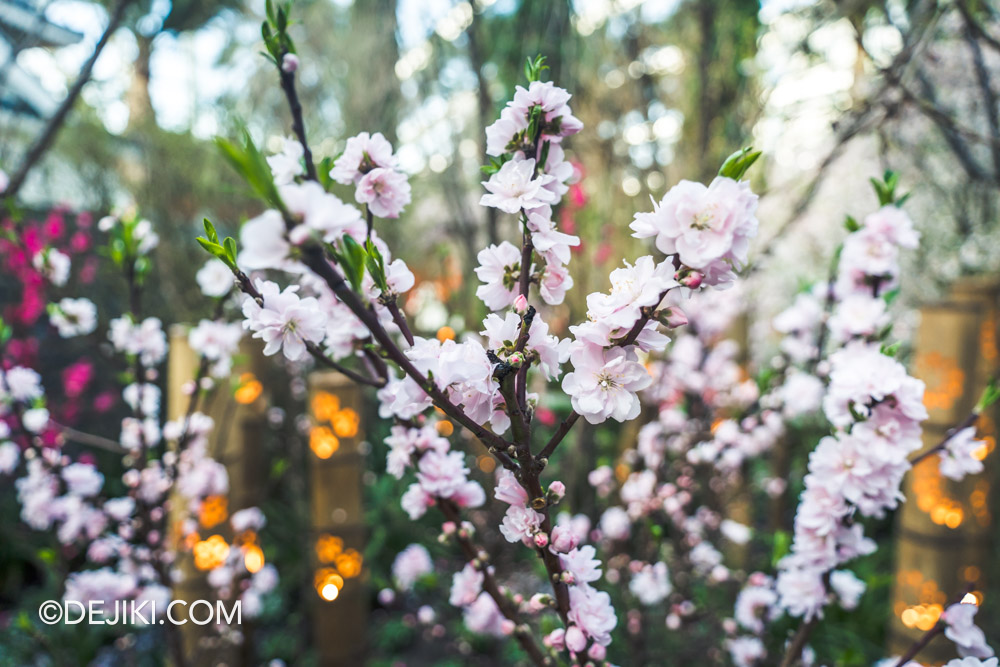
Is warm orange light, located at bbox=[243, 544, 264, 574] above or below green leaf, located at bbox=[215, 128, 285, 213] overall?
above

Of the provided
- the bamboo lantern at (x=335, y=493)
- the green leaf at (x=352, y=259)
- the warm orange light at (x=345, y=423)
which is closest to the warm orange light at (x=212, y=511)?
the bamboo lantern at (x=335, y=493)

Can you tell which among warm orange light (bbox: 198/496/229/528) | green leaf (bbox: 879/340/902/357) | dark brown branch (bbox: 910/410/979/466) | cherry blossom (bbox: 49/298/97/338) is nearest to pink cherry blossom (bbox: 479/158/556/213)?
green leaf (bbox: 879/340/902/357)

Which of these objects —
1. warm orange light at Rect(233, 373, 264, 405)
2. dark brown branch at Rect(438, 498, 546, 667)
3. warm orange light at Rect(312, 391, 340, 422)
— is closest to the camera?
dark brown branch at Rect(438, 498, 546, 667)

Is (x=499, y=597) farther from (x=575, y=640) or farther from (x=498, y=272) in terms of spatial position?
(x=498, y=272)

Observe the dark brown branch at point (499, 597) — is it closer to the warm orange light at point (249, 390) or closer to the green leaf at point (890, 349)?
the green leaf at point (890, 349)

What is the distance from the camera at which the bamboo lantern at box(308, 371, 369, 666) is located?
2080 millimetres

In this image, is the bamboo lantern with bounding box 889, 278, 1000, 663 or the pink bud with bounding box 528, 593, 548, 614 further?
the bamboo lantern with bounding box 889, 278, 1000, 663

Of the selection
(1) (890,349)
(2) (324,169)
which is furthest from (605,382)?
(1) (890,349)

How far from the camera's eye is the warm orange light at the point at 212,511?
181 centimetres

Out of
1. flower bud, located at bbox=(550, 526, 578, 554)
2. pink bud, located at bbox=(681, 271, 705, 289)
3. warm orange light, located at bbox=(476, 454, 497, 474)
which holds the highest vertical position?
warm orange light, located at bbox=(476, 454, 497, 474)

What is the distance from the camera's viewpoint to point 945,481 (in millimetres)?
1619

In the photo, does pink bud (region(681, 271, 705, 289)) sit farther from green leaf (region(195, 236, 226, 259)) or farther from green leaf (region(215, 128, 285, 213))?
green leaf (region(195, 236, 226, 259))

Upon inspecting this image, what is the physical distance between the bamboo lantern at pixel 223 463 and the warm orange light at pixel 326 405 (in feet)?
0.74

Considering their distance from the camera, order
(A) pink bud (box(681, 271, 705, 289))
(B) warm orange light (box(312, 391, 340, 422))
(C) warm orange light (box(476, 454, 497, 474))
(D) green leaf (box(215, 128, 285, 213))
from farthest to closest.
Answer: (C) warm orange light (box(476, 454, 497, 474)) < (B) warm orange light (box(312, 391, 340, 422)) < (A) pink bud (box(681, 271, 705, 289)) < (D) green leaf (box(215, 128, 285, 213))
